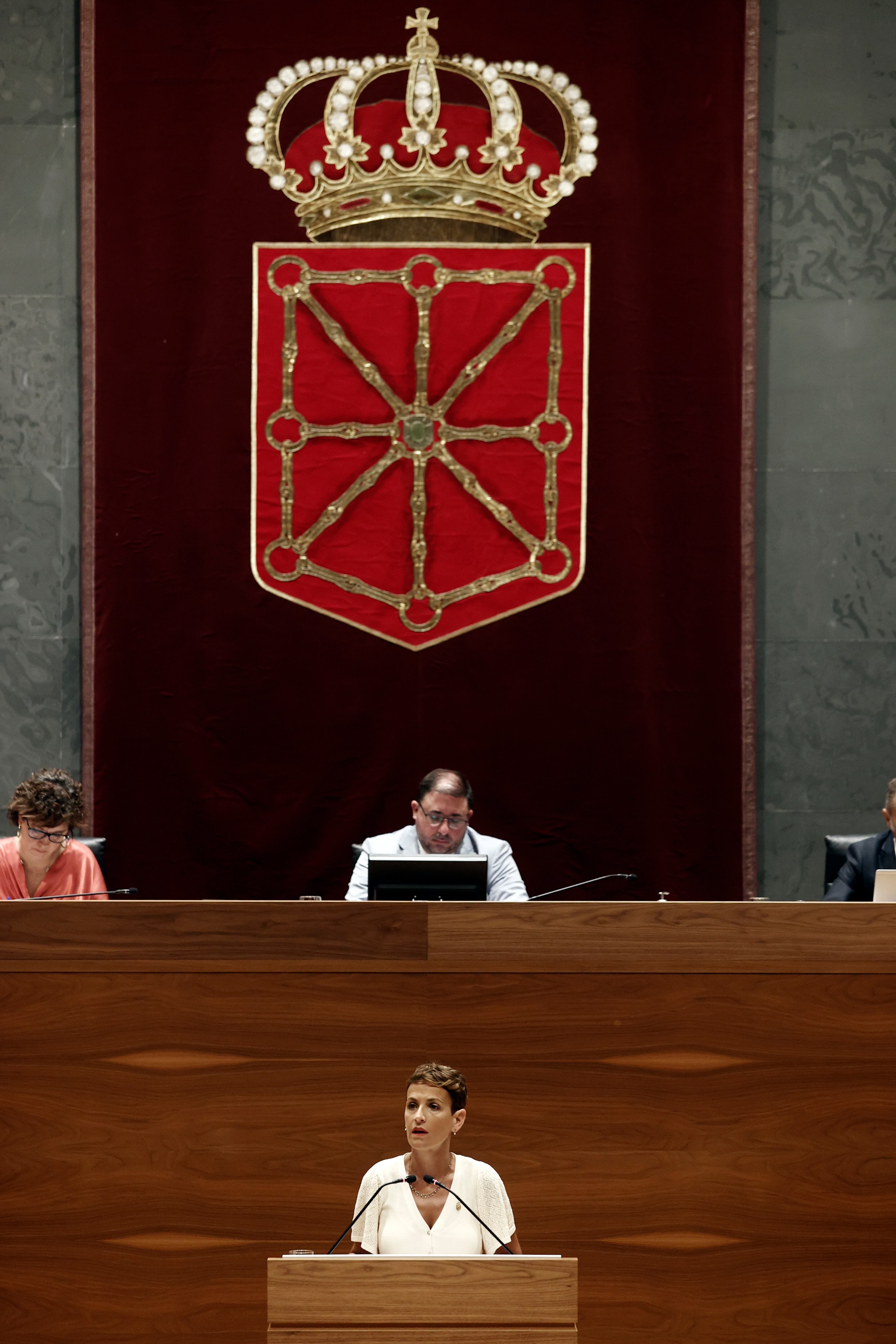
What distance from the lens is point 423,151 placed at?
4.59 m

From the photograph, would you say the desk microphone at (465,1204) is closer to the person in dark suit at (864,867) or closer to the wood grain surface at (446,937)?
the wood grain surface at (446,937)

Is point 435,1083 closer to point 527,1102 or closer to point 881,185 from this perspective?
point 527,1102

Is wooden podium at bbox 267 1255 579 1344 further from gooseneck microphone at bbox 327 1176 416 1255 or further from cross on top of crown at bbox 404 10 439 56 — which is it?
cross on top of crown at bbox 404 10 439 56

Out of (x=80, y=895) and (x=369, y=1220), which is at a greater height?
(x=80, y=895)

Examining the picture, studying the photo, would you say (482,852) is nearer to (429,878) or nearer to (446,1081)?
(429,878)

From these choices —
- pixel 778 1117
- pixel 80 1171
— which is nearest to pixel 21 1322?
pixel 80 1171

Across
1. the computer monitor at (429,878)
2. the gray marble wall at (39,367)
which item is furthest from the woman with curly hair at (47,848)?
the gray marble wall at (39,367)

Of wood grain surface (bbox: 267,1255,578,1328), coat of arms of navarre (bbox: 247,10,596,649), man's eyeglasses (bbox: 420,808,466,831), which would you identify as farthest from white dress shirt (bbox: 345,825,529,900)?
wood grain surface (bbox: 267,1255,578,1328)

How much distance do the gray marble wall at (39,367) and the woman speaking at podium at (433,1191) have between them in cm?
256

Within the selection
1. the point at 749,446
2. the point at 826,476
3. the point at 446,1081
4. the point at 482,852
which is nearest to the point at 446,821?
the point at 482,852

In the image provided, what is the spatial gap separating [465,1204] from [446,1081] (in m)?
0.21

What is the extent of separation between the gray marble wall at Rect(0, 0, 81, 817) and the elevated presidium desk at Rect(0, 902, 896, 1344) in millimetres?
1968

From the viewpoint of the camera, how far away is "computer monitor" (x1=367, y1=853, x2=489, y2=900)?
320cm

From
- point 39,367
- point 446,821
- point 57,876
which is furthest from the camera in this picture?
point 39,367
